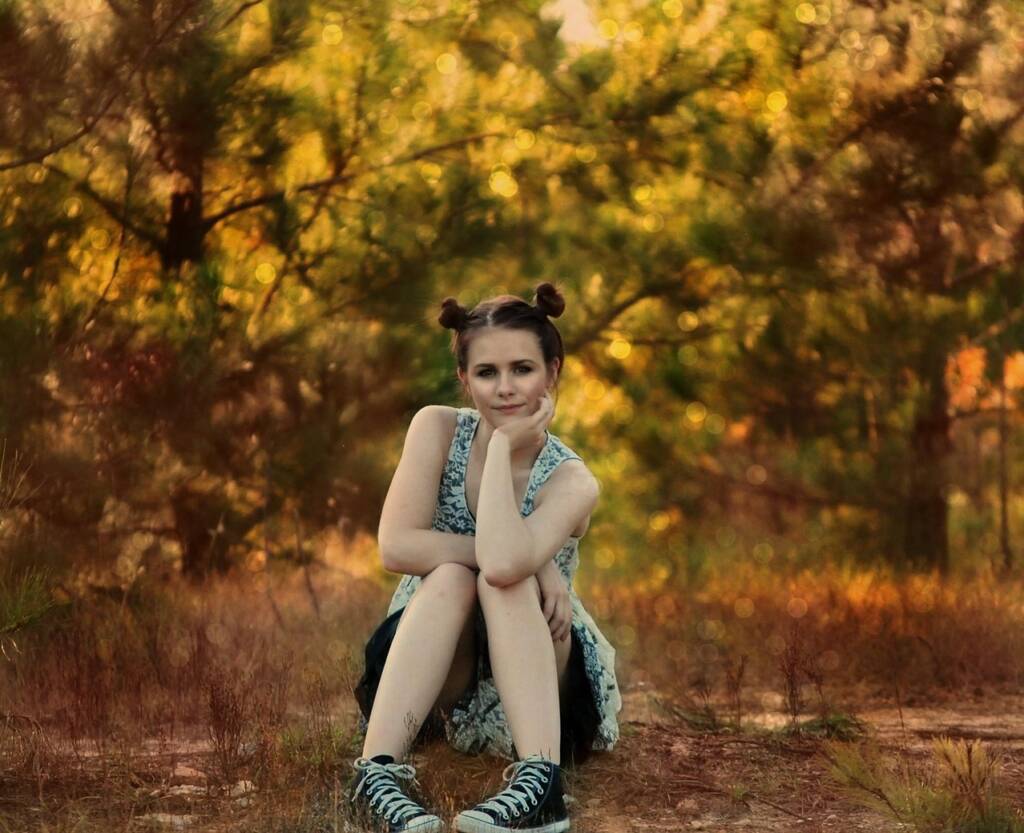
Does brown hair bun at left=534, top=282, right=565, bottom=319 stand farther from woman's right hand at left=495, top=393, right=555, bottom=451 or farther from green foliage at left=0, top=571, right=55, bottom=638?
green foliage at left=0, top=571, right=55, bottom=638

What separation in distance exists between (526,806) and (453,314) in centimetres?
115

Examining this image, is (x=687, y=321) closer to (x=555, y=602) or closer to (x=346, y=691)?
(x=346, y=691)

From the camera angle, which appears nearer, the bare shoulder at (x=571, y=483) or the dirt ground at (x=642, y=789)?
the dirt ground at (x=642, y=789)

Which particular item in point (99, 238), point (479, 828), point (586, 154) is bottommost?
point (479, 828)

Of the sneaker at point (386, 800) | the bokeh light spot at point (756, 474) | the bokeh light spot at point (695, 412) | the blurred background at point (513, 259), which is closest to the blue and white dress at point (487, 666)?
the sneaker at point (386, 800)

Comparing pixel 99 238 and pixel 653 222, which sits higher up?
pixel 653 222

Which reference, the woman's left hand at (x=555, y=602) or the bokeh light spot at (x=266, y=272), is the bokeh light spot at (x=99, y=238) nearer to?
the bokeh light spot at (x=266, y=272)

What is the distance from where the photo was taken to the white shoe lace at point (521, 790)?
3018 millimetres

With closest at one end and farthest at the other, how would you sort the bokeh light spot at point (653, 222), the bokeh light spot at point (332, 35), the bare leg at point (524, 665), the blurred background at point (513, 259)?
the bare leg at point (524, 665)
the blurred background at point (513, 259)
the bokeh light spot at point (332, 35)
the bokeh light spot at point (653, 222)

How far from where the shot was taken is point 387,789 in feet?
10.2

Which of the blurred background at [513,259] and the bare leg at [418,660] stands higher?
the blurred background at [513,259]

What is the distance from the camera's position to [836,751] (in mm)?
3467

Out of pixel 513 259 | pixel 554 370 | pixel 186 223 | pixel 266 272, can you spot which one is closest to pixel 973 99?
pixel 513 259

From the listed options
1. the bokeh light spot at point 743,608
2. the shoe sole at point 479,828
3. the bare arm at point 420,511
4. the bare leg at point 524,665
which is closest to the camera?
the shoe sole at point 479,828
